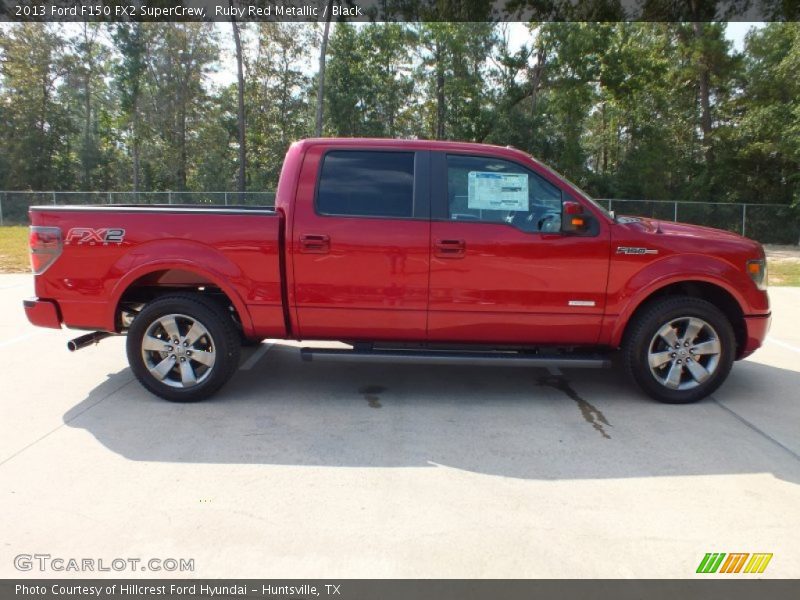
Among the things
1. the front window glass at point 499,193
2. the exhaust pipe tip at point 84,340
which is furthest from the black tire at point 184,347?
the front window glass at point 499,193

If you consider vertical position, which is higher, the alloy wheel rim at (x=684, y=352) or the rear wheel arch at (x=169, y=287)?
the rear wheel arch at (x=169, y=287)

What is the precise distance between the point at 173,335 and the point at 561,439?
309 centimetres

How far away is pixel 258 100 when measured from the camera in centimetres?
3519

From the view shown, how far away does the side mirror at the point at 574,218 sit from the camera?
14.5ft

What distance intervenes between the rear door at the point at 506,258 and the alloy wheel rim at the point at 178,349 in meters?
1.83

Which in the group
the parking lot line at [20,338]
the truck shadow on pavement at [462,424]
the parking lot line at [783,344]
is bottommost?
the truck shadow on pavement at [462,424]

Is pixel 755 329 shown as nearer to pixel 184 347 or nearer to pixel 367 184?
pixel 367 184

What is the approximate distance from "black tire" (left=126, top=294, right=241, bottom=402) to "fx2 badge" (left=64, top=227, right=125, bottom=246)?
1.90 ft

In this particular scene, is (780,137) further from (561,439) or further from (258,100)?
(258,100)

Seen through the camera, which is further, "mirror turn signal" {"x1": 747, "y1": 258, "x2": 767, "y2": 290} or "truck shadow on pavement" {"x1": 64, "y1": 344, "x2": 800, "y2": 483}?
"mirror turn signal" {"x1": 747, "y1": 258, "x2": 767, "y2": 290}

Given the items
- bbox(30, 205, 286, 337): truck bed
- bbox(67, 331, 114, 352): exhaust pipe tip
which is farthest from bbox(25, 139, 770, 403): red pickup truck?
bbox(67, 331, 114, 352): exhaust pipe tip

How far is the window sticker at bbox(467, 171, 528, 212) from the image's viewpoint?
457 centimetres

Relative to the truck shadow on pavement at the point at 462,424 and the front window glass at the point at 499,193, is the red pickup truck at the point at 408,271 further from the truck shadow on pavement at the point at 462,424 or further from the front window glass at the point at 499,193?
the truck shadow on pavement at the point at 462,424

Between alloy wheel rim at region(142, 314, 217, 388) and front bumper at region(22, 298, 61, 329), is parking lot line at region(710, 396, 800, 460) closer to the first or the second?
alloy wheel rim at region(142, 314, 217, 388)
